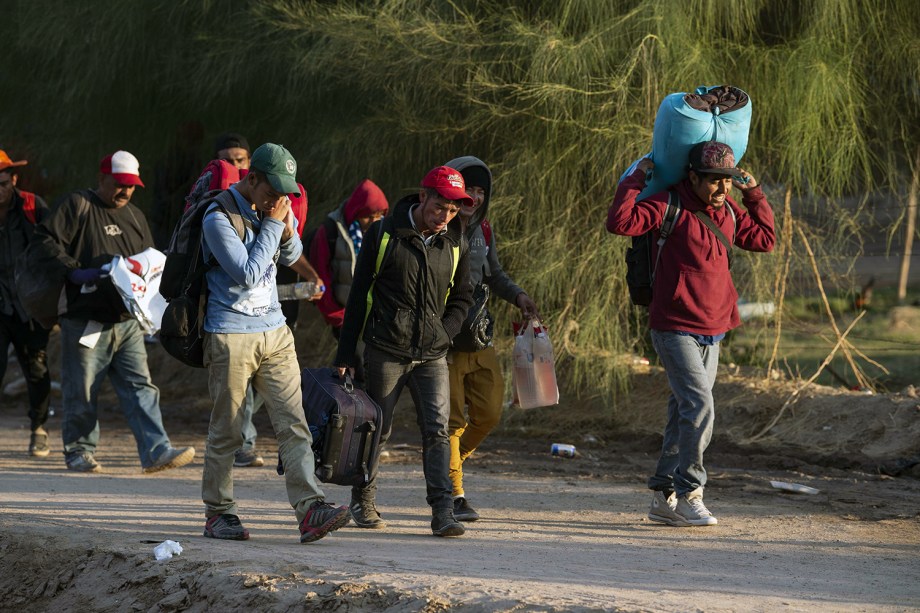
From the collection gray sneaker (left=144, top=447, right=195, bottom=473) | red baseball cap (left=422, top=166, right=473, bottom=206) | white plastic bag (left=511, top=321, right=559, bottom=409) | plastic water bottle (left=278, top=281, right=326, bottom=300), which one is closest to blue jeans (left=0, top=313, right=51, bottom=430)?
gray sneaker (left=144, top=447, right=195, bottom=473)

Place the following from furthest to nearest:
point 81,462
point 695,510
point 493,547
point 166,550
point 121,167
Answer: point 81,462 → point 121,167 → point 695,510 → point 493,547 → point 166,550

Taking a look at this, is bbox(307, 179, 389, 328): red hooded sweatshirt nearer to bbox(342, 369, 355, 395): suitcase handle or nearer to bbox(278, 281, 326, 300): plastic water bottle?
bbox(278, 281, 326, 300): plastic water bottle

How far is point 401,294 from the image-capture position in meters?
5.65

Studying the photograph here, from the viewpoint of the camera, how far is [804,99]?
9.04m

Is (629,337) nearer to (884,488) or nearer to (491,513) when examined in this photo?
(884,488)

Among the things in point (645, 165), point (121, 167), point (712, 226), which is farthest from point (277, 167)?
point (121, 167)

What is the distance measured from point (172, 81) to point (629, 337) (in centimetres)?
473

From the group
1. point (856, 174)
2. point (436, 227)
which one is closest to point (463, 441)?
point (436, 227)

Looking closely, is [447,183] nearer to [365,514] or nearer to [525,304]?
[525,304]

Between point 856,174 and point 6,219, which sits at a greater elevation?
point 856,174

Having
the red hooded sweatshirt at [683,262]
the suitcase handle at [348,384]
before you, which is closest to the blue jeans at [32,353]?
the suitcase handle at [348,384]

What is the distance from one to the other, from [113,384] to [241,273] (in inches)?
116

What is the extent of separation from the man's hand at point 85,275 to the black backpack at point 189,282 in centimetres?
228

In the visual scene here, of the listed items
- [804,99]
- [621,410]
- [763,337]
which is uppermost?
[804,99]
